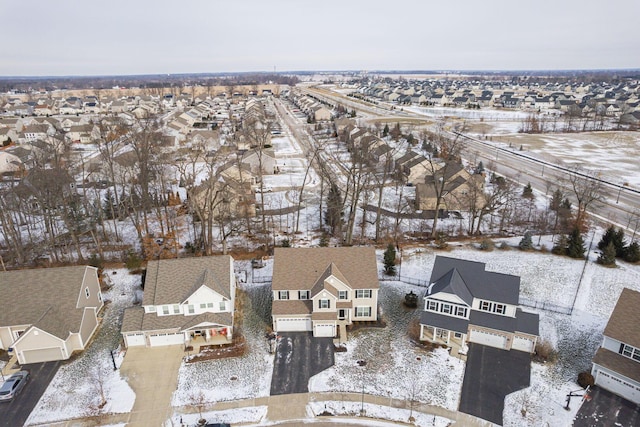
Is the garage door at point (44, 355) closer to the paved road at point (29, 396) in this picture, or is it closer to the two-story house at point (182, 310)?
the paved road at point (29, 396)

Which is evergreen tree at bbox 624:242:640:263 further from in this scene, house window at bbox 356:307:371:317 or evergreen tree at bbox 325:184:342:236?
evergreen tree at bbox 325:184:342:236

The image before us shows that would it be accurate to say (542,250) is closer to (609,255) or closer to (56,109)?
(609,255)

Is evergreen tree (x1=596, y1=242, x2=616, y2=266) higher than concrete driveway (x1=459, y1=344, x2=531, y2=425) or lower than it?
higher

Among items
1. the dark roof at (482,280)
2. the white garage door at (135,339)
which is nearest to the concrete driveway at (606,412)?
the dark roof at (482,280)

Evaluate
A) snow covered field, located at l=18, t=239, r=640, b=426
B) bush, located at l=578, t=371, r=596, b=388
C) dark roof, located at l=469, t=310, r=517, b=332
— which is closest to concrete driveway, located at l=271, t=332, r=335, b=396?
Result: snow covered field, located at l=18, t=239, r=640, b=426

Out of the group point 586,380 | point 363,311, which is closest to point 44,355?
point 363,311

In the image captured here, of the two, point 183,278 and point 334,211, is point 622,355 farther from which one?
point 334,211
